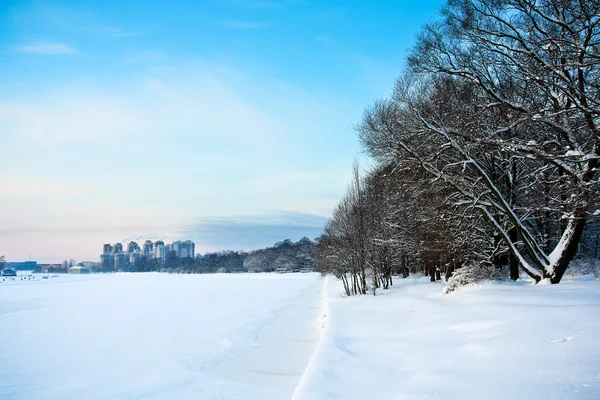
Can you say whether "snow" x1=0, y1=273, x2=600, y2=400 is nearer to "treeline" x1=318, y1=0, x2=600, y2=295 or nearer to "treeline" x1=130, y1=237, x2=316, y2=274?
"treeline" x1=318, y1=0, x2=600, y2=295

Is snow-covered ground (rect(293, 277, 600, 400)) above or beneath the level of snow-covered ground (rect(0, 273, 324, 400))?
above

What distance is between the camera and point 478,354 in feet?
25.8

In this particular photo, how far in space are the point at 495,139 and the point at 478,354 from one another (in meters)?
7.41

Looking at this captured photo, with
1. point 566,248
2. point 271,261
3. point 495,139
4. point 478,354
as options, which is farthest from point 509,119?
point 271,261

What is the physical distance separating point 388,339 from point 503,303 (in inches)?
129

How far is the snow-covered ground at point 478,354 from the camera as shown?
610 centimetres

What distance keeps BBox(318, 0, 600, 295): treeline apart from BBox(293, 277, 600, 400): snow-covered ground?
333cm

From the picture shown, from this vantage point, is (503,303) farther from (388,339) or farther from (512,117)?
(512,117)

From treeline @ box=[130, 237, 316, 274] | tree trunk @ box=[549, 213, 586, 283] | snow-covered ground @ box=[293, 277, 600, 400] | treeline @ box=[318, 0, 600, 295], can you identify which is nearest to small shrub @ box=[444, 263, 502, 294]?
treeline @ box=[318, 0, 600, 295]

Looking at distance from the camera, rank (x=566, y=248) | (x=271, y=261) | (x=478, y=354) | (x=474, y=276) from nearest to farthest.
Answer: (x=478, y=354), (x=566, y=248), (x=474, y=276), (x=271, y=261)

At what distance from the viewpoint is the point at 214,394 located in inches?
402

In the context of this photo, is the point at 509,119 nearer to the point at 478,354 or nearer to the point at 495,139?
the point at 495,139

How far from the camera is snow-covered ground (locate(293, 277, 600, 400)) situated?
610 cm

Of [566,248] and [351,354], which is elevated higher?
[566,248]
